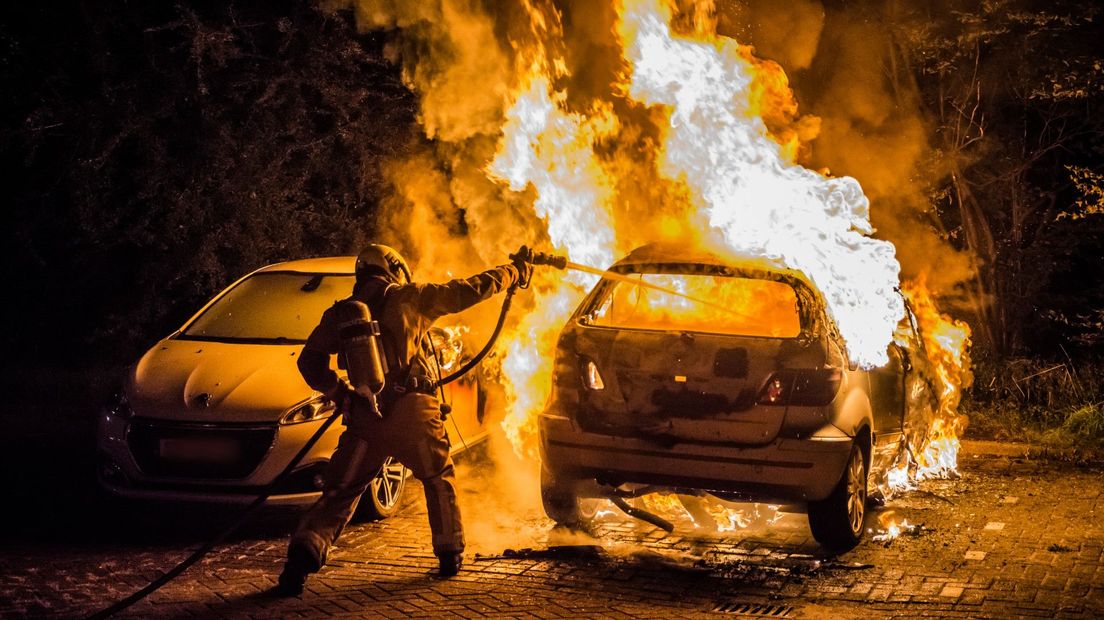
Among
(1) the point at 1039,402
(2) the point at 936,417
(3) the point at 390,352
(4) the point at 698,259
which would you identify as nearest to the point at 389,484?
(3) the point at 390,352

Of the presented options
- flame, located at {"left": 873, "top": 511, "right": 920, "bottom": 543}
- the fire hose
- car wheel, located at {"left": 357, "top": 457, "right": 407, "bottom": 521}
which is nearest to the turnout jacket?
the fire hose

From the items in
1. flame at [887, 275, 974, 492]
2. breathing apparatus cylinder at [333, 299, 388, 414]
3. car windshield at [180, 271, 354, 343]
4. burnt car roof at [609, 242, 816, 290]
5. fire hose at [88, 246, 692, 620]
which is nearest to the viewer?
fire hose at [88, 246, 692, 620]

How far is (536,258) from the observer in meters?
7.00

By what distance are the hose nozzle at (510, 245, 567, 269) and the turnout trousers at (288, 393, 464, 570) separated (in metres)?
0.95

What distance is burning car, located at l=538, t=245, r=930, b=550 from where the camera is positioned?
6660 mm

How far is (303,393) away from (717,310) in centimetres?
265

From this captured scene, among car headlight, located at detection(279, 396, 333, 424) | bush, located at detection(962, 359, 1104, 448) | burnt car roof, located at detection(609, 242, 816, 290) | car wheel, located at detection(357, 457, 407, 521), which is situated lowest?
bush, located at detection(962, 359, 1104, 448)

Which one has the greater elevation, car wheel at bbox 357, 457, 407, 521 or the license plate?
the license plate

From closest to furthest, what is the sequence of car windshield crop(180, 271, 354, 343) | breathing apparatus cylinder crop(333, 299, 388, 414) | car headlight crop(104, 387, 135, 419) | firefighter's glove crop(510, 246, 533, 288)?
breathing apparatus cylinder crop(333, 299, 388, 414)
firefighter's glove crop(510, 246, 533, 288)
car headlight crop(104, 387, 135, 419)
car windshield crop(180, 271, 354, 343)

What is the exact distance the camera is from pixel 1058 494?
890 centimetres

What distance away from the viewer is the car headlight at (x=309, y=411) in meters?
7.42

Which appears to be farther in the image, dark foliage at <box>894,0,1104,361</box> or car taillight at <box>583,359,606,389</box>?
dark foliage at <box>894,0,1104,361</box>

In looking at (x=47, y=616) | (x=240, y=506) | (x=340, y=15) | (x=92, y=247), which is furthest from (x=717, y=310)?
(x=92, y=247)

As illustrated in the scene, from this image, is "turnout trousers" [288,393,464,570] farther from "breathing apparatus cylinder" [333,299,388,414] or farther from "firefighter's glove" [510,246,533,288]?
"firefighter's glove" [510,246,533,288]
